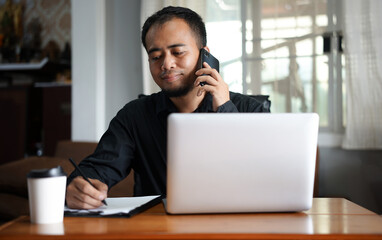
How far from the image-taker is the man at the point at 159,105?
150cm

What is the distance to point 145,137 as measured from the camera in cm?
157

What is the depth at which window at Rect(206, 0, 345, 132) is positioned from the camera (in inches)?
114

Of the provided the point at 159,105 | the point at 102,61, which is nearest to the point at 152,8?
the point at 102,61

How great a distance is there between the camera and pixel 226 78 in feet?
9.98

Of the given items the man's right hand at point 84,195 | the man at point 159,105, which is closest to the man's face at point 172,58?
the man at point 159,105

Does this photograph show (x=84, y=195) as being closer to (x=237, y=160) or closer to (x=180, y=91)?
(x=237, y=160)

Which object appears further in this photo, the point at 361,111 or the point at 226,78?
the point at 226,78

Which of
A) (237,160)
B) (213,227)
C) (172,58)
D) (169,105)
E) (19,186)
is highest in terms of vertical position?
(172,58)

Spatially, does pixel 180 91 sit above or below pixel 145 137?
above

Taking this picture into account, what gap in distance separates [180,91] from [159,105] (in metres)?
0.10

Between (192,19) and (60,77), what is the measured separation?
2.87 meters

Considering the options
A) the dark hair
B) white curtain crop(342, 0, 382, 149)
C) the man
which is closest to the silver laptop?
the man

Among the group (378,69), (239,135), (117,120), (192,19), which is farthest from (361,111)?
(239,135)

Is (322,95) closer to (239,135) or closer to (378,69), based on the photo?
(378,69)
